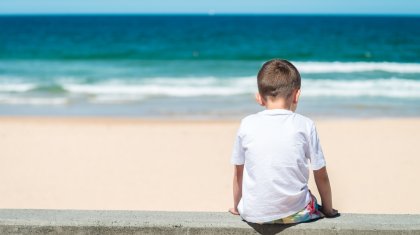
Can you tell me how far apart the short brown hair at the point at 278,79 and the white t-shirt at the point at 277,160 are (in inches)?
3.7

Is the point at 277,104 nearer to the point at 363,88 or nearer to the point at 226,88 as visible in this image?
the point at 226,88

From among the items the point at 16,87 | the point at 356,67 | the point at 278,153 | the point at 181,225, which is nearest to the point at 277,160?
the point at 278,153

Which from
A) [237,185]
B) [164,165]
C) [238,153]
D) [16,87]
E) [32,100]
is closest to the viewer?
[238,153]

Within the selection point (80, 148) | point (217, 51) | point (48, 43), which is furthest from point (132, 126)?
point (48, 43)

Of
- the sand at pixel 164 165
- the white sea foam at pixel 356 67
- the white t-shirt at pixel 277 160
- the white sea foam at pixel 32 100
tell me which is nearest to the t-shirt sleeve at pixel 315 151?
the white t-shirt at pixel 277 160

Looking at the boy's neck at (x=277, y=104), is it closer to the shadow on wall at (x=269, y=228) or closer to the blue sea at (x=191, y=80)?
the shadow on wall at (x=269, y=228)

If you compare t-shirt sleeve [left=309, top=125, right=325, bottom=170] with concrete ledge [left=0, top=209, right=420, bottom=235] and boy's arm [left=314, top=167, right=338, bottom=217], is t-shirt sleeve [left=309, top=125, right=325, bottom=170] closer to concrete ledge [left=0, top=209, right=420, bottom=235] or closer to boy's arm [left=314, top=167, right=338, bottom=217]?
boy's arm [left=314, top=167, right=338, bottom=217]

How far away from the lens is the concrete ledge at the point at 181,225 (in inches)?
110

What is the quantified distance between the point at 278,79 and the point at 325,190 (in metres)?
0.64

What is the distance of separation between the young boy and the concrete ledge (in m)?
0.07

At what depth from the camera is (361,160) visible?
777 centimetres

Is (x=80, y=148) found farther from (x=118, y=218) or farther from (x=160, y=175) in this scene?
(x=118, y=218)

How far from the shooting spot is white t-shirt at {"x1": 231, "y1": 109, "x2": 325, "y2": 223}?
283 centimetres

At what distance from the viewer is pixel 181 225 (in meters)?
2.83
